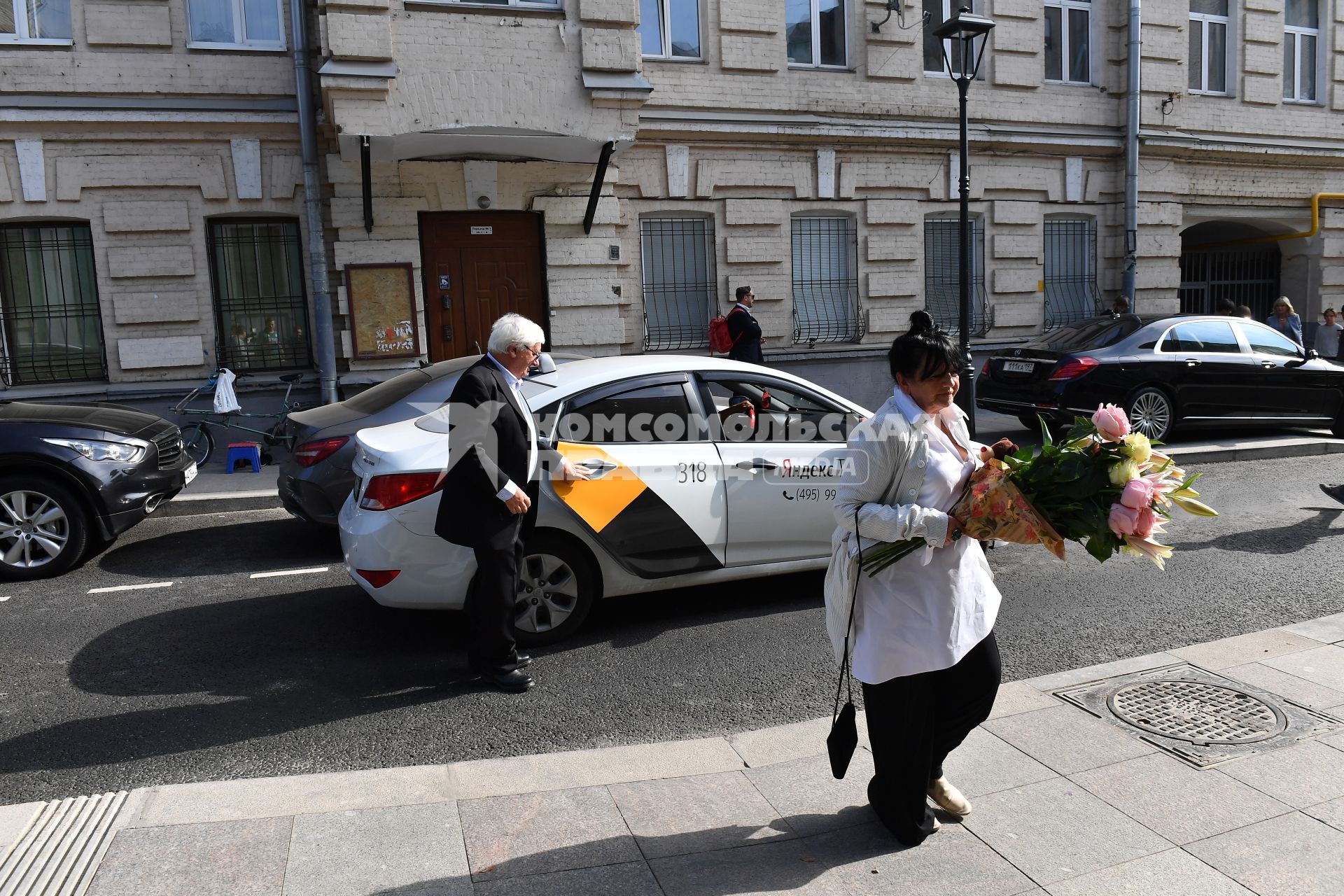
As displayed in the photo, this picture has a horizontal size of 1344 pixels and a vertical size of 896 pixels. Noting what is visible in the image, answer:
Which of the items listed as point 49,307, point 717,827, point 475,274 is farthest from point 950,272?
point 717,827

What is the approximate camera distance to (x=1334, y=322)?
16.9 m

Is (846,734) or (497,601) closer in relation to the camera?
(846,734)

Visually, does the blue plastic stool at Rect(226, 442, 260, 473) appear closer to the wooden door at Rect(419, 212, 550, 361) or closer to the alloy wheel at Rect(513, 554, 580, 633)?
the wooden door at Rect(419, 212, 550, 361)

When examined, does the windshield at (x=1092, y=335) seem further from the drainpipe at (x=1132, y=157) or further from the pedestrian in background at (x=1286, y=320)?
the drainpipe at (x=1132, y=157)

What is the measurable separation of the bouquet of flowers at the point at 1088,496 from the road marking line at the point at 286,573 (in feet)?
16.7

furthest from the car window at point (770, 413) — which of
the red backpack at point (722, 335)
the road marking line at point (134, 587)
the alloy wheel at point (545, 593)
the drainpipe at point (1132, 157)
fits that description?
the drainpipe at point (1132, 157)

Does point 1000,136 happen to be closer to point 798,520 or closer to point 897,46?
point 897,46

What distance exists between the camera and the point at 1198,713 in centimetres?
437

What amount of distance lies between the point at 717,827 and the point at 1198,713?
2.30m

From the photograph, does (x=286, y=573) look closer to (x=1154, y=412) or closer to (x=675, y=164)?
(x=675, y=164)

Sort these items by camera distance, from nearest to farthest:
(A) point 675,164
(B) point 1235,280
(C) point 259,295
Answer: (C) point 259,295 → (A) point 675,164 → (B) point 1235,280

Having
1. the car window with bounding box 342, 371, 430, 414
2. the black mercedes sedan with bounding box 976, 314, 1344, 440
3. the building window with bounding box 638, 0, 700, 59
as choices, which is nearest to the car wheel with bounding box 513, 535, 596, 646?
the car window with bounding box 342, 371, 430, 414

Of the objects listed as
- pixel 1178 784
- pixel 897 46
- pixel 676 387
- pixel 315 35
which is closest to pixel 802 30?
pixel 897 46

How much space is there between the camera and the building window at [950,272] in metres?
16.1
